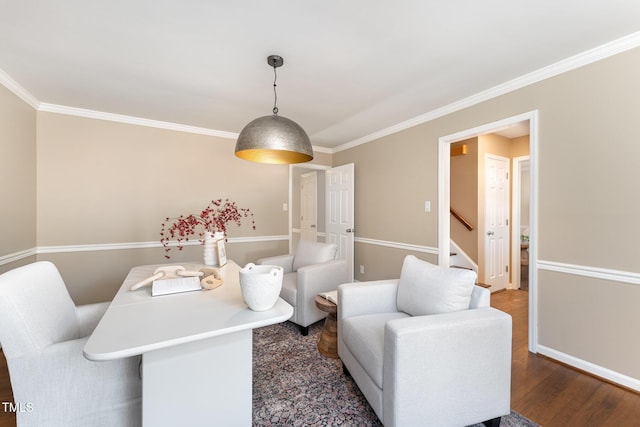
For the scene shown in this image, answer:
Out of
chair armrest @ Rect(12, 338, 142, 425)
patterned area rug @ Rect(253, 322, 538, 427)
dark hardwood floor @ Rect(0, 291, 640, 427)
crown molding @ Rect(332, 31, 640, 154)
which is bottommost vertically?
dark hardwood floor @ Rect(0, 291, 640, 427)

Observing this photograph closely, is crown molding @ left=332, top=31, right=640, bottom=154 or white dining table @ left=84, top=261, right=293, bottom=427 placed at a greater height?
crown molding @ left=332, top=31, right=640, bottom=154

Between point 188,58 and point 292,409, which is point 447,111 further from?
point 292,409

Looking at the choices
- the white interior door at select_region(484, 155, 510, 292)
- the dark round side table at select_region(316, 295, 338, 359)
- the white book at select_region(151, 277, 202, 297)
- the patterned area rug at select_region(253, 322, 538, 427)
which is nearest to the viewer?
the white book at select_region(151, 277, 202, 297)

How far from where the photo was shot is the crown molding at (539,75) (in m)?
1.78

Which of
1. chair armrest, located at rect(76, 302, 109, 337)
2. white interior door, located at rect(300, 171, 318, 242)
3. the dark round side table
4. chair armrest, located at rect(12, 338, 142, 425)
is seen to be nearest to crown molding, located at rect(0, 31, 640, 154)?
white interior door, located at rect(300, 171, 318, 242)

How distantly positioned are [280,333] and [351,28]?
2524 mm

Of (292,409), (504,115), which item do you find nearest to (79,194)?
(292,409)

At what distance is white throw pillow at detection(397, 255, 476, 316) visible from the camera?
5.13ft

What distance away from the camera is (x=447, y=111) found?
9.48 feet

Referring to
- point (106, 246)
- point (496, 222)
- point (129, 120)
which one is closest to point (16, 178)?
point (106, 246)

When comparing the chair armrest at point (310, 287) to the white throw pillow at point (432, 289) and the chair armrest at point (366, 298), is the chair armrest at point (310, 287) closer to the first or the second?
the chair armrest at point (366, 298)

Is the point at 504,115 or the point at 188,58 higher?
the point at 188,58

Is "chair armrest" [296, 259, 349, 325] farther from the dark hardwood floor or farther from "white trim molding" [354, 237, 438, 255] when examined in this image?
the dark hardwood floor

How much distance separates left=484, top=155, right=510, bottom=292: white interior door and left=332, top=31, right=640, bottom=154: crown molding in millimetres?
1335
